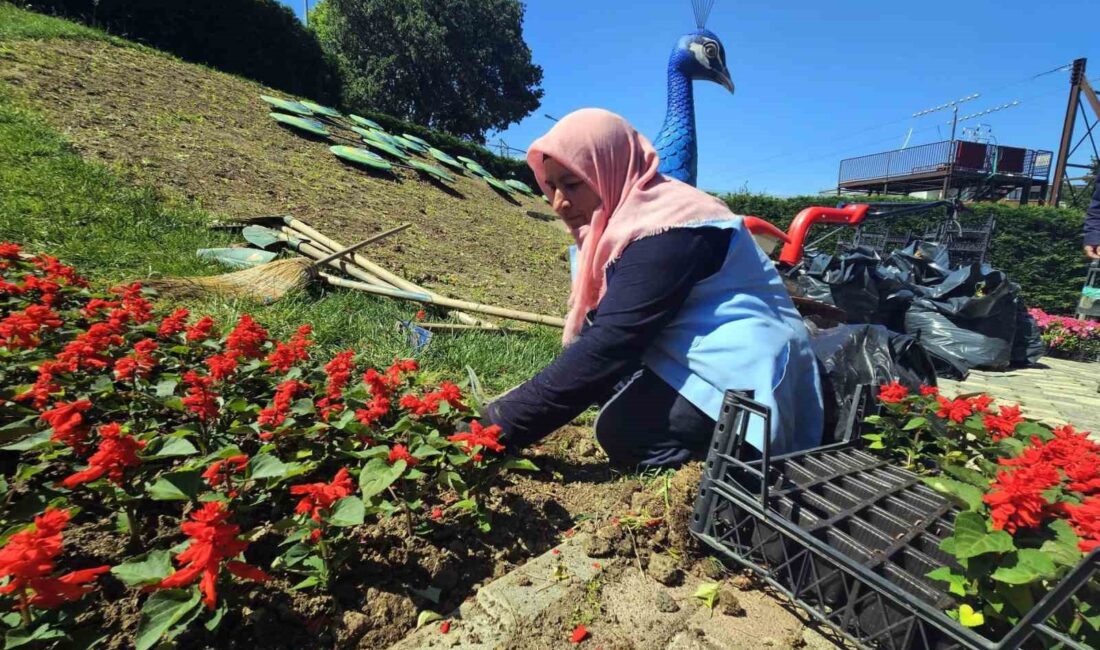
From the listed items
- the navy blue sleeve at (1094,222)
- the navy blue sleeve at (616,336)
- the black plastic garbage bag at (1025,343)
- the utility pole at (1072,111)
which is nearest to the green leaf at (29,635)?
the navy blue sleeve at (616,336)

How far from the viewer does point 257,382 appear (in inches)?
69.0

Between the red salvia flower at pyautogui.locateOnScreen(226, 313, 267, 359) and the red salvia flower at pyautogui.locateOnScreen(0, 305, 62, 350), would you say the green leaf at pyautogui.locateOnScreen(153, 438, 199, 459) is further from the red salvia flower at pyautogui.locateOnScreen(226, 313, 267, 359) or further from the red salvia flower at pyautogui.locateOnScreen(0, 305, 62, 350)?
the red salvia flower at pyautogui.locateOnScreen(0, 305, 62, 350)

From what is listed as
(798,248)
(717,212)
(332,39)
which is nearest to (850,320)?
(798,248)

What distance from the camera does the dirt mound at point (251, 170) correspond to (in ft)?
15.2

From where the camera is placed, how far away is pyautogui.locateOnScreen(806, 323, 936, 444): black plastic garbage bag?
2.09 m

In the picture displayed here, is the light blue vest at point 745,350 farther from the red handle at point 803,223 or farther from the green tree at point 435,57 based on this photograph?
the green tree at point 435,57

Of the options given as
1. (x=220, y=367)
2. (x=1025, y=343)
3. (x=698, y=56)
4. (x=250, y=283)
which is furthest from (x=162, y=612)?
(x=1025, y=343)

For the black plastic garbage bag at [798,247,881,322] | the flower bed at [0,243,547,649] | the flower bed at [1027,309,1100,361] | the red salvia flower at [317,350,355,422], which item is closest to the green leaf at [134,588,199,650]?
the flower bed at [0,243,547,649]

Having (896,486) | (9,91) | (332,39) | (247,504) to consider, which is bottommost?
(247,504)

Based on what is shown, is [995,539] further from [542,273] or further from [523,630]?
[542,273]

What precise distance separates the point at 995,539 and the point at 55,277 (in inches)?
119

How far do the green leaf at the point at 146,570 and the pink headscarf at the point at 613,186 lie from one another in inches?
49.6

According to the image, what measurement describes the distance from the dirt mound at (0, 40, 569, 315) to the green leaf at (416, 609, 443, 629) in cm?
330

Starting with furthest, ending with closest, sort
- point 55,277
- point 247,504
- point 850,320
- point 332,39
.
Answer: point 332,39 < point 850,320 < point 55,277 < point 247,504
